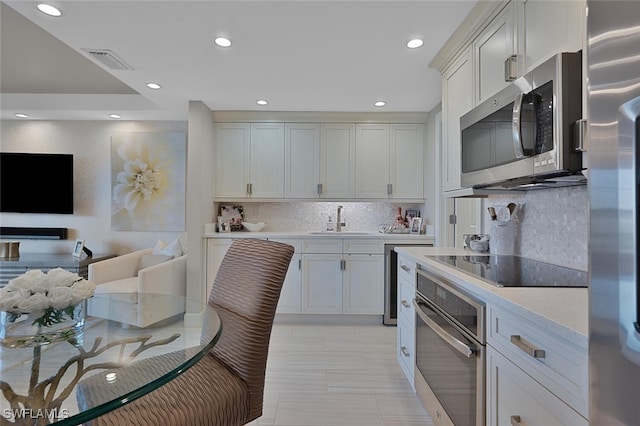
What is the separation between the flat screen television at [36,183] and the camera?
14.0 feet

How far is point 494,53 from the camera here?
1810 millimetres

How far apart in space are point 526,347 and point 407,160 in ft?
10.6

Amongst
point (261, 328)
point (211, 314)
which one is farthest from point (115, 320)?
point (261, 328)

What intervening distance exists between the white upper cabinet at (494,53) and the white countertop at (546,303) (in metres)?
1.02

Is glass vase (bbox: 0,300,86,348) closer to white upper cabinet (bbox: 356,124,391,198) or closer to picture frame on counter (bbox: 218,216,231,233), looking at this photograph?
picture frame on counter (bbox: 218,216,231,233)

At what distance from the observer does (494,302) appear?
121 cm

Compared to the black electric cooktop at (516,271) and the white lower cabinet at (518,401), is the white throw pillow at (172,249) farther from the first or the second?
the white lower cabinet at (518,401)

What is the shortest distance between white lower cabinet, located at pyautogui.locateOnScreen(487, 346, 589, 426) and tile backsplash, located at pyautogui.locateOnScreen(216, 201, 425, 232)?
3.10 meters

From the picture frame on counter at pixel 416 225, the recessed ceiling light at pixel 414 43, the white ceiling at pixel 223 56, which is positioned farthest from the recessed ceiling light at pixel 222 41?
the picture frame on counter at pixel 416 225

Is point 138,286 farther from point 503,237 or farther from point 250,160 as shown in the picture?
point 503,237

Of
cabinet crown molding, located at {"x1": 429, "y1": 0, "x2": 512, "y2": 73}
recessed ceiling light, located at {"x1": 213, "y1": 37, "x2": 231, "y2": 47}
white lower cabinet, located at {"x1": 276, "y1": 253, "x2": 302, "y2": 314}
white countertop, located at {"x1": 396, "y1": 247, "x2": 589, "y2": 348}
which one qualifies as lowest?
white lower cabinet, located at {"x1": 276, "y1": 253, "x2": 302, "y2": 314}

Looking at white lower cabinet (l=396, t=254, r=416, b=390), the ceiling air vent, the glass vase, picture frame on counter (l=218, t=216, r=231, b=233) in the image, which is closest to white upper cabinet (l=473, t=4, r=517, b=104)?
white lower cabinet (l=396, t=254, r=416, b=390)

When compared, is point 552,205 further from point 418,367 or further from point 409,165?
point 409,165

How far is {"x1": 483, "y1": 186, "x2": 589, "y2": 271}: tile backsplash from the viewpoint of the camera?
5.29ft
